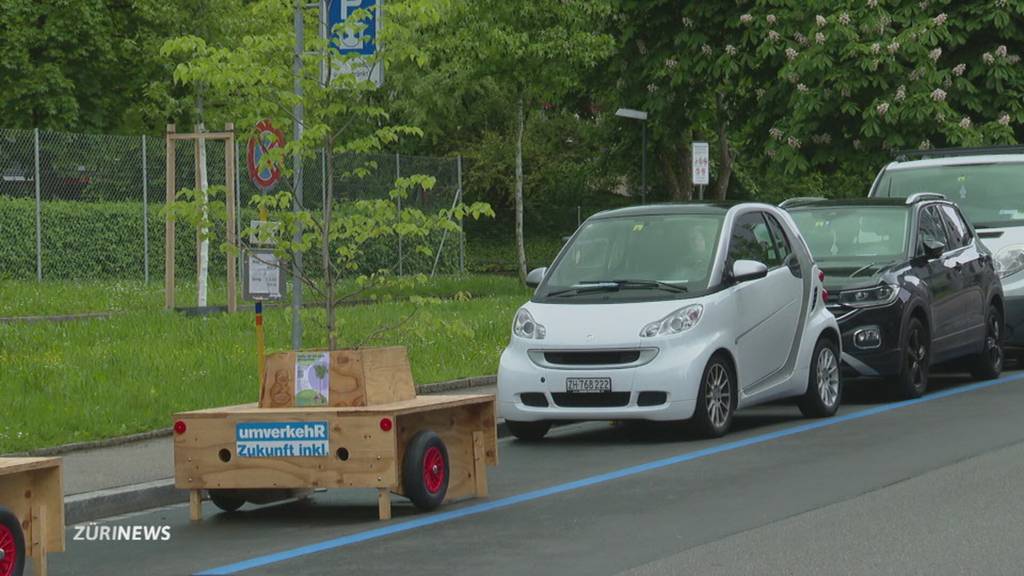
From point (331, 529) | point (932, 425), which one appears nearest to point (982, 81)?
point (932, 425)

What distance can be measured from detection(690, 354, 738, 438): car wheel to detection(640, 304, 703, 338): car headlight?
0.34 m

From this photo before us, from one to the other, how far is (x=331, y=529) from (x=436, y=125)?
132ft

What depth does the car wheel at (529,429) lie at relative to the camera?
14.4 m

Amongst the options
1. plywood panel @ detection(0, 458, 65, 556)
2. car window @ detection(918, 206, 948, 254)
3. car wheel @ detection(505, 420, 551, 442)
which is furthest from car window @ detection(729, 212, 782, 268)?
plywood panel @ detection(0, 458, 65, 556)

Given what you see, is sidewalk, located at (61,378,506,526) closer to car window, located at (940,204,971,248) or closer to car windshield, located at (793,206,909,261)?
car windshield, located at (793,206,909,261)

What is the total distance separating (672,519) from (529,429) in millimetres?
4564

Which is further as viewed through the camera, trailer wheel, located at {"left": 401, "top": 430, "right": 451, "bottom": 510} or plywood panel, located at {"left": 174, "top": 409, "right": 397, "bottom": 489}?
trailer wheel, located at {"left": 401, "top": 430, "right": 451, "bottom": 510}

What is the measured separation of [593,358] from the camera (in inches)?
542

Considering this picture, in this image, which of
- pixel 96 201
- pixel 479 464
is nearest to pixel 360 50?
pixel 479 464

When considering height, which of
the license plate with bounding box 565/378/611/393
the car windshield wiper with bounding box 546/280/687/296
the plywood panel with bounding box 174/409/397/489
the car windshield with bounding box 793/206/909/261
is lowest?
the plywood panel with bounding box 174/409/397/489

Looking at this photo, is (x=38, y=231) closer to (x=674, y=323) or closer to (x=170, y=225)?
(x=170, y=225)

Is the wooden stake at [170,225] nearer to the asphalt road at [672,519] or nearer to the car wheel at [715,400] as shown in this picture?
the asphalt road at [672,519]

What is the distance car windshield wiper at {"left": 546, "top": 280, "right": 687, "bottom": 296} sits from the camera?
46.3 feet

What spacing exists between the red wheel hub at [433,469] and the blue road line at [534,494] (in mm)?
162
